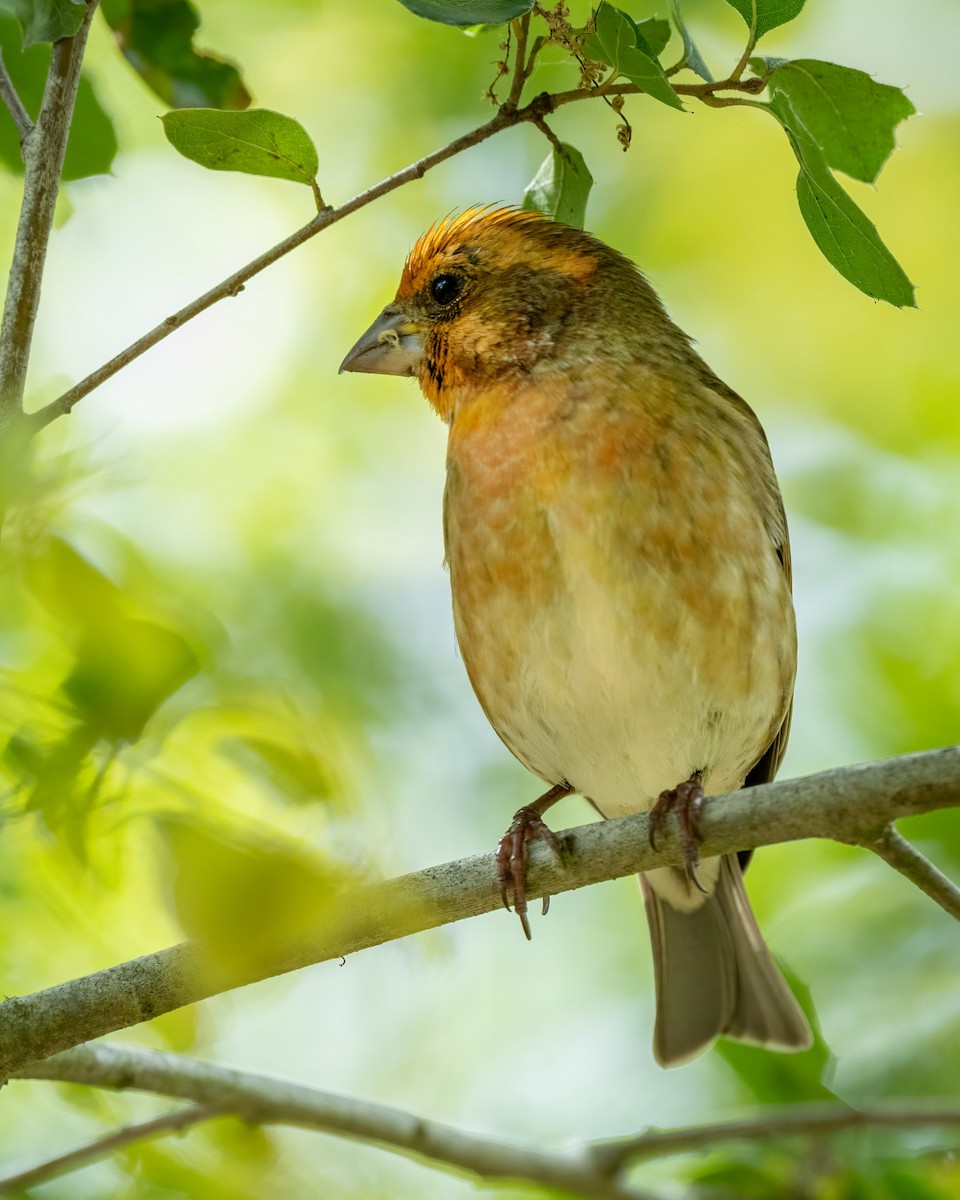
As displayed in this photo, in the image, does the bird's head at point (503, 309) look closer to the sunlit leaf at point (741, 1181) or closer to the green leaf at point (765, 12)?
the green leaf at point (765, 12)

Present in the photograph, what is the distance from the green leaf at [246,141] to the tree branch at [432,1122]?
179cm

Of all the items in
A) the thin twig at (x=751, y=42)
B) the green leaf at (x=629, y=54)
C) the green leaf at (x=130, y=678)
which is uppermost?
the thin twig at (x=751, y=42)

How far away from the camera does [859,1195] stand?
3.72 m

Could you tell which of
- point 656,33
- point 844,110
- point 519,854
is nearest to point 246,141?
point 656,33

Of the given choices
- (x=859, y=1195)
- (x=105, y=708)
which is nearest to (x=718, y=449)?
(x=859, y=1195)

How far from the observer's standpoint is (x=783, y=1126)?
3.71 m

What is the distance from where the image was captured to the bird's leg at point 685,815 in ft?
9.05

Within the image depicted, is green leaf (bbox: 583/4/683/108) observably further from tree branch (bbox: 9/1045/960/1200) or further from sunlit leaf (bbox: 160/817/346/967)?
tree branch (bbox: 9/1045/960/1200)

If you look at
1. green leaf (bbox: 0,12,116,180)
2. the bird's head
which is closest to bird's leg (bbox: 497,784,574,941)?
the bird's head

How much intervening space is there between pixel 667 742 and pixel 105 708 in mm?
2781

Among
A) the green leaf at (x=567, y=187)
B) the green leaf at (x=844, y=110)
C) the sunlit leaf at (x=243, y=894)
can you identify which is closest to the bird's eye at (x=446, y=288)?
the green leaf at (x=567, y=187)

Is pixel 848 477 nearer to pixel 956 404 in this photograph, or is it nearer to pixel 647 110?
pixel 956 404

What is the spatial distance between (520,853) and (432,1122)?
82 cm

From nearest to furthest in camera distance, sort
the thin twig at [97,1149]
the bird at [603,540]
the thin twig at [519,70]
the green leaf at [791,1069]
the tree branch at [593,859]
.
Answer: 1. the tree branch at [593,859]
2. the thin twig at [519,70]
3. the thin twig at [97,1149]
4. the bird at [603,540]
5. the green leaf at [791,1069]
